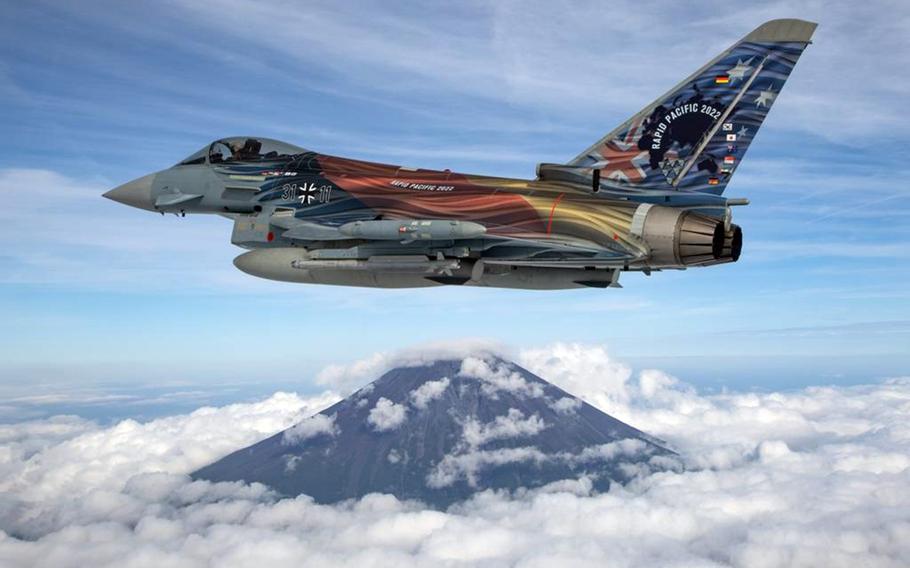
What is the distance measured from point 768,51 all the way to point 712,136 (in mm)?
2532

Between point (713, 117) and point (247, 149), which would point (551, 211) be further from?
point (247, 149)

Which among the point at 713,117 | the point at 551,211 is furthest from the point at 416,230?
the point at 713,117

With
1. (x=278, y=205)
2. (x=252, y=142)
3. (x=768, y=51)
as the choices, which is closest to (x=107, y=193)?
(x=252, y=142)

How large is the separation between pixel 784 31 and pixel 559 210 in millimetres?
7412

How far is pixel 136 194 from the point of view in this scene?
22.8m

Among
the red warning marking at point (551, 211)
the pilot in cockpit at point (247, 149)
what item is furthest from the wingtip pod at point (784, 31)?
the pilot in cockpit at point (247, 149)

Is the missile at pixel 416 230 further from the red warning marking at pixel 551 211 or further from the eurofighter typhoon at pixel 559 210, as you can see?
the red warning marking at pixel 551 211

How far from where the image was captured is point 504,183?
18.7 metres

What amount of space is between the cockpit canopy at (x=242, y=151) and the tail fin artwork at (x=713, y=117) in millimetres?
9733

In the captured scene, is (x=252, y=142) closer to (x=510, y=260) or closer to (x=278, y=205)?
(x=278, y=205)

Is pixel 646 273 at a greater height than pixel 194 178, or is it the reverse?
pixel 194 178

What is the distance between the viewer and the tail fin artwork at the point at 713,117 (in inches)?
714

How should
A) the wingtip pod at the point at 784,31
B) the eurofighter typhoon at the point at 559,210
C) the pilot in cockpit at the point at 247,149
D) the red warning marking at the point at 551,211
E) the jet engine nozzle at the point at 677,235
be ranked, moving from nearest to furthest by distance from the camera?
the jet engine nozzle at the point at 677,235 → the eurofighter typhoon at the point at 559,210 → the red warning marking at the point at 551,211 → the wingtip pod at the point at 784,31 → the pilot in cockpit at the point at 247,149

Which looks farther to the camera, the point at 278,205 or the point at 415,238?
the point at 278,205
